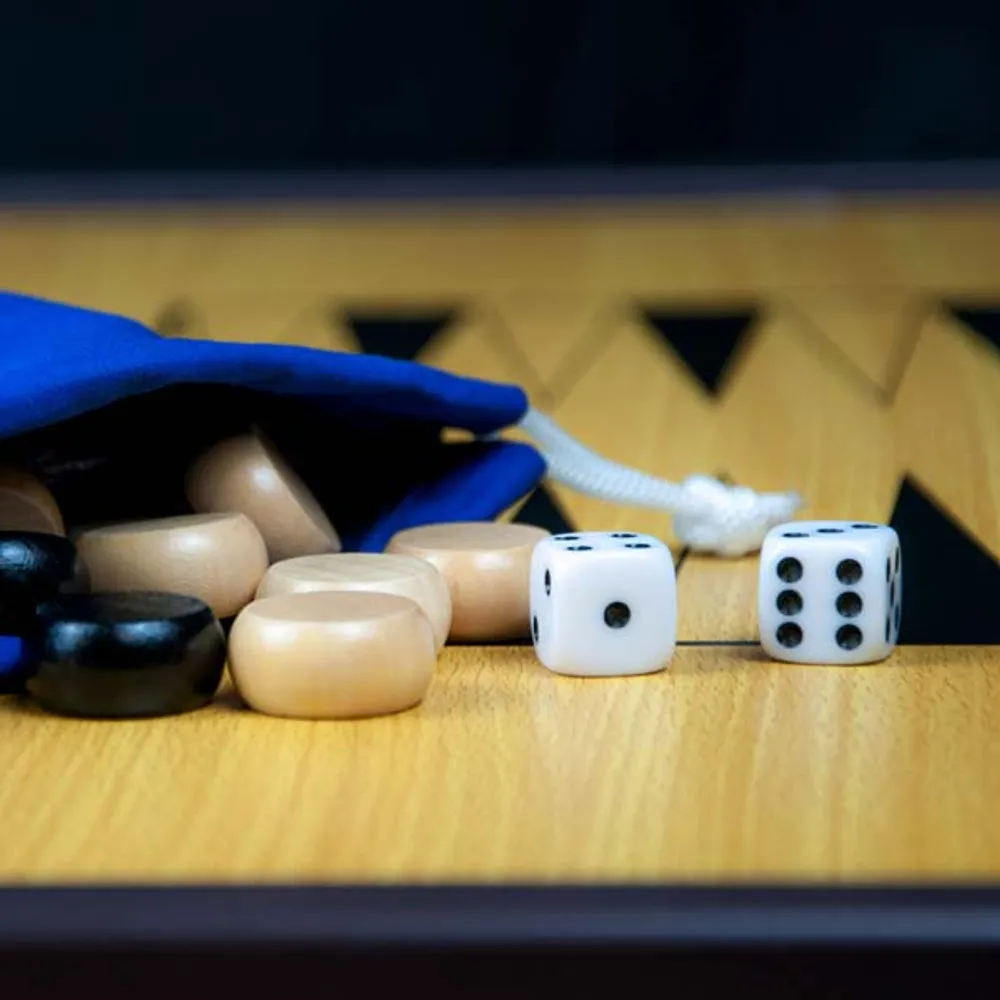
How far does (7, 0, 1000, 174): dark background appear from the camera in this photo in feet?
8.86

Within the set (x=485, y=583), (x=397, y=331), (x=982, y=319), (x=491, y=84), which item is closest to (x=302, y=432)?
(x=485, y=583)

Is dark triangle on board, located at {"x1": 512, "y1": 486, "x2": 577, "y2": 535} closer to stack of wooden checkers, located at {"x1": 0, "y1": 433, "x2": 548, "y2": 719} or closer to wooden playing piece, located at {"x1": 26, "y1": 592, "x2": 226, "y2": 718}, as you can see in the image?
stack of wooden checkers, located at {"x1": 0, "y1": 433, "x2": 548, "y2": 719}

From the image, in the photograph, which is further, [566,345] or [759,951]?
[566,345]

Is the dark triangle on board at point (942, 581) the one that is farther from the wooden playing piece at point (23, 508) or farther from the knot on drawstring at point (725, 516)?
the wooden playing piece at point (23, 508)

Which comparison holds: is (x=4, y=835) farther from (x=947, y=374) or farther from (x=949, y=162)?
(x=949, y=162)

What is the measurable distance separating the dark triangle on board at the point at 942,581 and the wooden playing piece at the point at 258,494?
29 cm

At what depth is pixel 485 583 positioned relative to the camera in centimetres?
91

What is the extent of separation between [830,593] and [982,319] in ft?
3.31

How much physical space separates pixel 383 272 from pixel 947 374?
29.3 inches

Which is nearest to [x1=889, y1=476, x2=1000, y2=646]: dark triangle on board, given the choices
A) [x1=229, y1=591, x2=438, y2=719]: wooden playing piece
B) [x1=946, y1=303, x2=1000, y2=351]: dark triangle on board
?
[x1=229, y1=591, x2=438, y2=719]: wooden playing piece

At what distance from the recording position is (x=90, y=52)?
111 inches

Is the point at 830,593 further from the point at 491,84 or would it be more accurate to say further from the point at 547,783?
the point at 491,84

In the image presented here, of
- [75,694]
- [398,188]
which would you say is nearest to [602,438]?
[75,694]

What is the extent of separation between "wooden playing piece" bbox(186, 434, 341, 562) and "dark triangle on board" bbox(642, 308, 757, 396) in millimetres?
667
